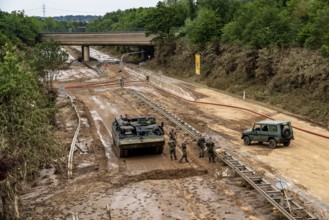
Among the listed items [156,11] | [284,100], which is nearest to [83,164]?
[284,100]

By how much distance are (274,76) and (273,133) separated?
19289 mm

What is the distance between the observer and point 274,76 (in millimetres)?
45062

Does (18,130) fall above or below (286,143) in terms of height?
above

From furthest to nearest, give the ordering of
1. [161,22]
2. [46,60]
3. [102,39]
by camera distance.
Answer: [102,39], [161,22], [46,60]

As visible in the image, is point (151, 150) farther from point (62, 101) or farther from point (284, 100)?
point (62, 101)

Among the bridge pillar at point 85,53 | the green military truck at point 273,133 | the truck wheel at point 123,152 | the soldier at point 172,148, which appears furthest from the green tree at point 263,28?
the bridge pillar at point 85,53

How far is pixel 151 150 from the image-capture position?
26.2 meters

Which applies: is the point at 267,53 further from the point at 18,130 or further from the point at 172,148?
the point at 18,130

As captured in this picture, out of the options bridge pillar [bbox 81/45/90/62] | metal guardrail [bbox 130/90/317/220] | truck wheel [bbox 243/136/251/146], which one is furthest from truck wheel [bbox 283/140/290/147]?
bridge pillar [bbox 81/45/90/62]

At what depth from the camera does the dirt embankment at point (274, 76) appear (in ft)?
123

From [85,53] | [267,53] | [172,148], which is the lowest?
[172,148]

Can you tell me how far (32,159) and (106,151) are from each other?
10.3 metres

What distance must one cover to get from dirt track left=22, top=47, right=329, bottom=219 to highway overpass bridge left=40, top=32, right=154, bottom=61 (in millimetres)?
55581

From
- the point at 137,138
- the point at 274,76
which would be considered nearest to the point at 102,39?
the point at 274,76
